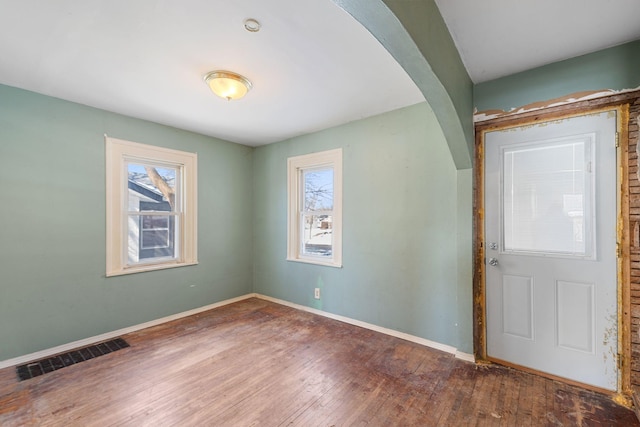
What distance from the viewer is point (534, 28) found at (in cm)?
181

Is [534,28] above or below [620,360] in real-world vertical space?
above

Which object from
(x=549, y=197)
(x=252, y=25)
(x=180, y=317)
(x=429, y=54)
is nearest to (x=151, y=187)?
(x=180, y=317)

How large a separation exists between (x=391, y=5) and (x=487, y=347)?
110 inches

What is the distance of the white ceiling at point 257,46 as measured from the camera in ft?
5.32

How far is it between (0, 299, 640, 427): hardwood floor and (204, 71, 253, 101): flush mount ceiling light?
2.42 m

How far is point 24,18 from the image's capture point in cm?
167

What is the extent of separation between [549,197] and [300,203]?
290 centimetres

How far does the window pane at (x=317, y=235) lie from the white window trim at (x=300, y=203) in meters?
0.09

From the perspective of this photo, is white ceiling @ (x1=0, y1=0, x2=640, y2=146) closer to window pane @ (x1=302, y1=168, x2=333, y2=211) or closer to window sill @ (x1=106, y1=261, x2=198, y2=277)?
window pane @ (x1=302, y1=168, x2=333, y2=211)

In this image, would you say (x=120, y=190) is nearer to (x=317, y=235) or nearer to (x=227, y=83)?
(x=227, y=83)

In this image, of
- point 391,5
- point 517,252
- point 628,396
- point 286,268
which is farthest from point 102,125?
point 628,396

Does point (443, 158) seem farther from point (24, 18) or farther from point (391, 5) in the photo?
point (24, 18)

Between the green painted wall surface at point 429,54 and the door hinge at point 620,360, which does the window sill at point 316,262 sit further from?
the door hinge at point 620,360

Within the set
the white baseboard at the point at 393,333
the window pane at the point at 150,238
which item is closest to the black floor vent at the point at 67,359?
the window pane at the point at 150,238
